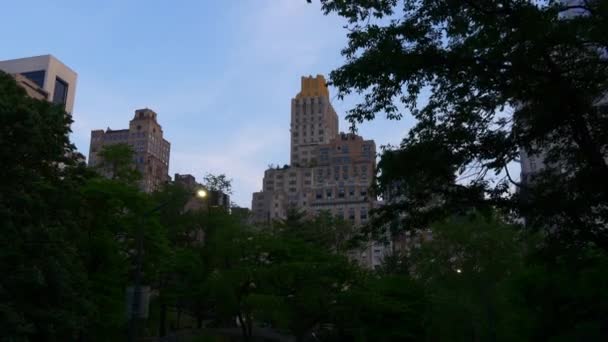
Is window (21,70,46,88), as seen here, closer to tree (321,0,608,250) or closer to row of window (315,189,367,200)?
row of window (315,189,367,200)

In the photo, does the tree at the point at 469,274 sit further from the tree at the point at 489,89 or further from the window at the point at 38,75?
the window at the point at 38,75

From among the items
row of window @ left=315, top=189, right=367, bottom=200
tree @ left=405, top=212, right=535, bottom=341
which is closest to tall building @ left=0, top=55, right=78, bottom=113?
row of window @ left=315, top=189, right=367, bottom=200

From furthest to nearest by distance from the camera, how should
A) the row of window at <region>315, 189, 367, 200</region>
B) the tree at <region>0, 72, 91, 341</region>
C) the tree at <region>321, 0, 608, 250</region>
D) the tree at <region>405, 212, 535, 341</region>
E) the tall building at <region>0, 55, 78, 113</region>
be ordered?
the row of window at <region>315, 189, 367, 200</region>, the tall building at <region>0, 55, 78, 113</region>, the tree at <region>405, 212, 535, 341</region>, the tree at <region>0, 72, 91, 341</region>, the tree at <region>321, 0, 608, 250</region>

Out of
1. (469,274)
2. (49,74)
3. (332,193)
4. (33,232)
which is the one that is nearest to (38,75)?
(49,74)

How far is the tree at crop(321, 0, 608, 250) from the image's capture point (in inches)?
547

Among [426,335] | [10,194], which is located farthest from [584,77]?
[426,335]

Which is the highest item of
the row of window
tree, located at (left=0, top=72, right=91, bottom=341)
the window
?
→ the window

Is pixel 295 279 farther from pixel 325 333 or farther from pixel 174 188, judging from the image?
pixel 174 188

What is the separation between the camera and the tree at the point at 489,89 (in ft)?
45.6

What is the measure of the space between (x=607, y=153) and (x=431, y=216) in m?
6.49

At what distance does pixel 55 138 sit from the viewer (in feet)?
84.2

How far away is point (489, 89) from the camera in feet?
49.6

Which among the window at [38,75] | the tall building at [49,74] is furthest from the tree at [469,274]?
the window at [38,75]

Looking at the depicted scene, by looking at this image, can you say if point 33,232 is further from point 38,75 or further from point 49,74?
point 49,74
